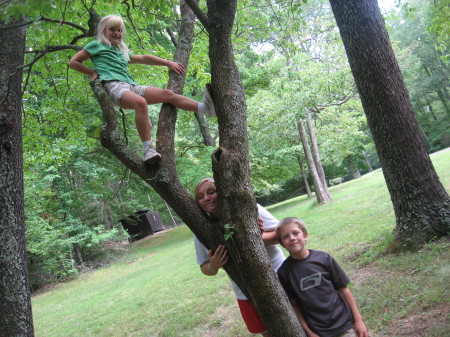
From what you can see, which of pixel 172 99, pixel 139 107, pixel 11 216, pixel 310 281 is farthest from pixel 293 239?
pixel 11 216

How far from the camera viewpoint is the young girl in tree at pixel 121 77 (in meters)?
2.54

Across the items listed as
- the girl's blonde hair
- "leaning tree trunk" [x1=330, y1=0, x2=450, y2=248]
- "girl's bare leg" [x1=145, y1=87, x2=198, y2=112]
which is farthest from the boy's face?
"leaning tree trunk" [x1=330, y1=0, x2=450, y2=248]

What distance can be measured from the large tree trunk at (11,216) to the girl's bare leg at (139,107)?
104 centimetres

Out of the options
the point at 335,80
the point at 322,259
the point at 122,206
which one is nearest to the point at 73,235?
the point at 122,206

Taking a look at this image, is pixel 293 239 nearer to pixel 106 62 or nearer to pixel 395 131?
pixel 106 62

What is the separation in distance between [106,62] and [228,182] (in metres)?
1.62

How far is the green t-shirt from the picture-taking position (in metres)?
2.77

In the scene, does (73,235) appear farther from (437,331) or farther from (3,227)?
(437,331)

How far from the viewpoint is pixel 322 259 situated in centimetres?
222

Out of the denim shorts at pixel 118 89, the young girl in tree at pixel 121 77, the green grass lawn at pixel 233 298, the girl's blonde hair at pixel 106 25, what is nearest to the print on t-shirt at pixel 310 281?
the young girl in tree at pixel 121 77

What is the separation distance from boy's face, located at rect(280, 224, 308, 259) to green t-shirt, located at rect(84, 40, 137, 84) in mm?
1740

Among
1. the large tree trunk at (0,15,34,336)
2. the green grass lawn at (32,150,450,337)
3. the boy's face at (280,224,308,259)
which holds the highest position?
the large tree trunk at (0,15,34,336)

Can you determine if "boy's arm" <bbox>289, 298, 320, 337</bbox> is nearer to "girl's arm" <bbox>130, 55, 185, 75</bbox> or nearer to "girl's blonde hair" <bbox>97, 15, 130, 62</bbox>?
"girl's arm" <bbox>130, 55, 185, 75</bbox>

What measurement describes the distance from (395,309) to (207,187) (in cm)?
275
